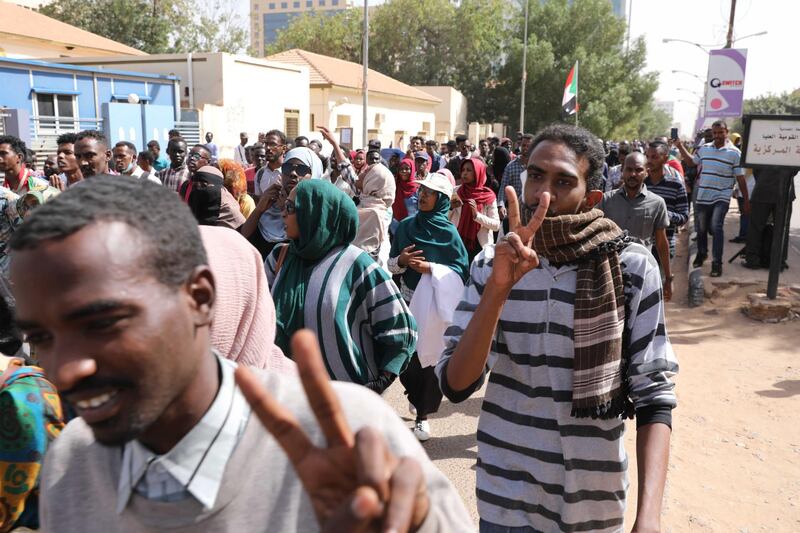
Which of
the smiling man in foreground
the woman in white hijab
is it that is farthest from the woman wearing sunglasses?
the smiling man in foreground

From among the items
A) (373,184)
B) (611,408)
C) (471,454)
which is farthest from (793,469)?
(373,184)

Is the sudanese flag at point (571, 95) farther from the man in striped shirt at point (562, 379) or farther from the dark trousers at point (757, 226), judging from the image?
the man in striped shirt at point (562, 379)

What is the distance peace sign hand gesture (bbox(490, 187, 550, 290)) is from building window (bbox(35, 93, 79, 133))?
19.4 metres

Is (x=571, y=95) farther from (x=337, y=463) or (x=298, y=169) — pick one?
(x=337, y=463)

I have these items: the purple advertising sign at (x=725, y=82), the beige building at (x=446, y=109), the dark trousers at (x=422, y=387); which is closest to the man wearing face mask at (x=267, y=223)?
the dark trousers at (x=422, y=387)

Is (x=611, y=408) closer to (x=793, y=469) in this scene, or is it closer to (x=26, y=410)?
(x=26, y=410)

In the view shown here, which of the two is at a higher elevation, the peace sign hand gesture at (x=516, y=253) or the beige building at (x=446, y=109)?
the beige building at (x=446, y=109)

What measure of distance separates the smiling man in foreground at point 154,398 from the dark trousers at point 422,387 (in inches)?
143

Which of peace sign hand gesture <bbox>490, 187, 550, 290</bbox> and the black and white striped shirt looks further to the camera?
the black and white striped shirt

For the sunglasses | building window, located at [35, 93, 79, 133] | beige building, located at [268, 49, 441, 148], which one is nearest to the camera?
the sunglasses

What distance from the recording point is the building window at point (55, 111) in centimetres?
1900

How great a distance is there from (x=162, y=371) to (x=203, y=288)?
0.45 feet

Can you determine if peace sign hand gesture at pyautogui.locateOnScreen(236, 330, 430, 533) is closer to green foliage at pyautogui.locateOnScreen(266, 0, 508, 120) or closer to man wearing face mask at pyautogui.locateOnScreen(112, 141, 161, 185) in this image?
man wearing face mask at pyautogui.locateOnScreen(112, 141, 161, 185)

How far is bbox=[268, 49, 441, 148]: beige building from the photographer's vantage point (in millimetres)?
30703
